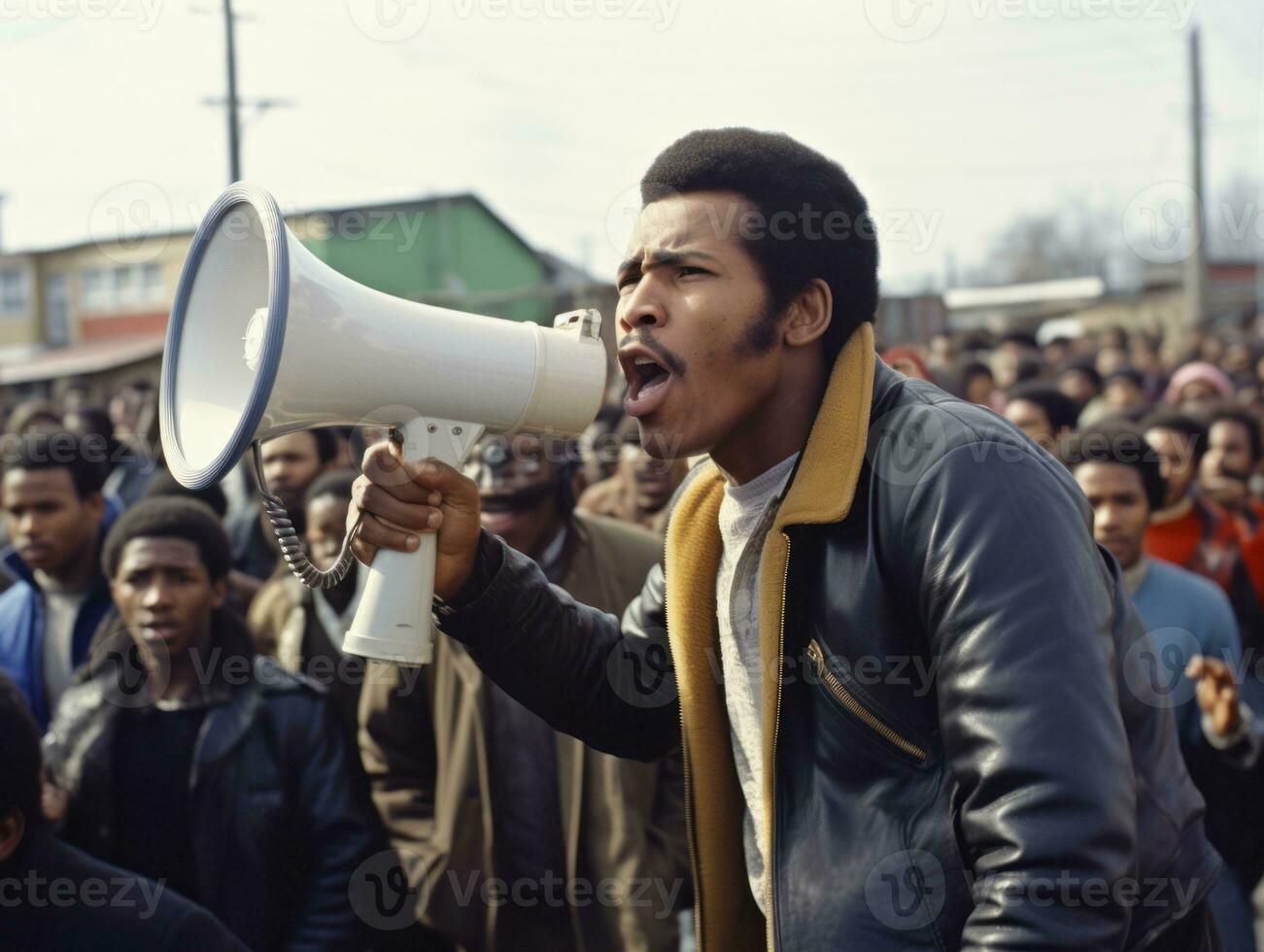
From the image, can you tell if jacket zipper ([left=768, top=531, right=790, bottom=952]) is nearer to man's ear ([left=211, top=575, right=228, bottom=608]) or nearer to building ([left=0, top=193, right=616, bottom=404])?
man's ear ([left=211, top=575, right=228, bottom=608])

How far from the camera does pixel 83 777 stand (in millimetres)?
3336

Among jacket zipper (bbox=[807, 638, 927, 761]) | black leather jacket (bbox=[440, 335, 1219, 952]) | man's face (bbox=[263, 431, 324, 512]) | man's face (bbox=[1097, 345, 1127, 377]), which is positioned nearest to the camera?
black leather jacket (bbox=[440, 335, 1219, 952])

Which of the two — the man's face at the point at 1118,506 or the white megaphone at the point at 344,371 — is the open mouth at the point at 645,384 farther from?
the man's face at the point at 1118,506

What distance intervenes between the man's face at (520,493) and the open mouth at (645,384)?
183 centimetres

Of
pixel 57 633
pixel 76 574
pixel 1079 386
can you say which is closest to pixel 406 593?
pixel 57 633

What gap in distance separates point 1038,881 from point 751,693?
63cm

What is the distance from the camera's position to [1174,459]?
5.34 metres

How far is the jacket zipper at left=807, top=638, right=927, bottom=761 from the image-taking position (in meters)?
1.71

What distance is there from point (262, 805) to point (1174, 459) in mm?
3800

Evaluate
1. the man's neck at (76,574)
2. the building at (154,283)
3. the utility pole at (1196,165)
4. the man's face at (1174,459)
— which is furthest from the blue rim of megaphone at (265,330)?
the utility pole at (1196,165)

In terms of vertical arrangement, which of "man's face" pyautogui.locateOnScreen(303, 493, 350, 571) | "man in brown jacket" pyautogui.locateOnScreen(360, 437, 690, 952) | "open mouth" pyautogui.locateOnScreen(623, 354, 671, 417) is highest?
"open mouth" pyautogui.locateOnScreen(623, 354, 671, 417)

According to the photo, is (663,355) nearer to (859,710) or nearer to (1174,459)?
(859,710)

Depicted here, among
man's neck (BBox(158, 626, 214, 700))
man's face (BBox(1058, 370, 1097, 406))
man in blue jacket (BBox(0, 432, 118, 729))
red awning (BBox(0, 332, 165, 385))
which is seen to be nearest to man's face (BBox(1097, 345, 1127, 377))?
man's face (BBox(1058, 370, 1097, 406))

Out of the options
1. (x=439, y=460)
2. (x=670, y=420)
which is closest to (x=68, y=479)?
(x=439, y=460)
